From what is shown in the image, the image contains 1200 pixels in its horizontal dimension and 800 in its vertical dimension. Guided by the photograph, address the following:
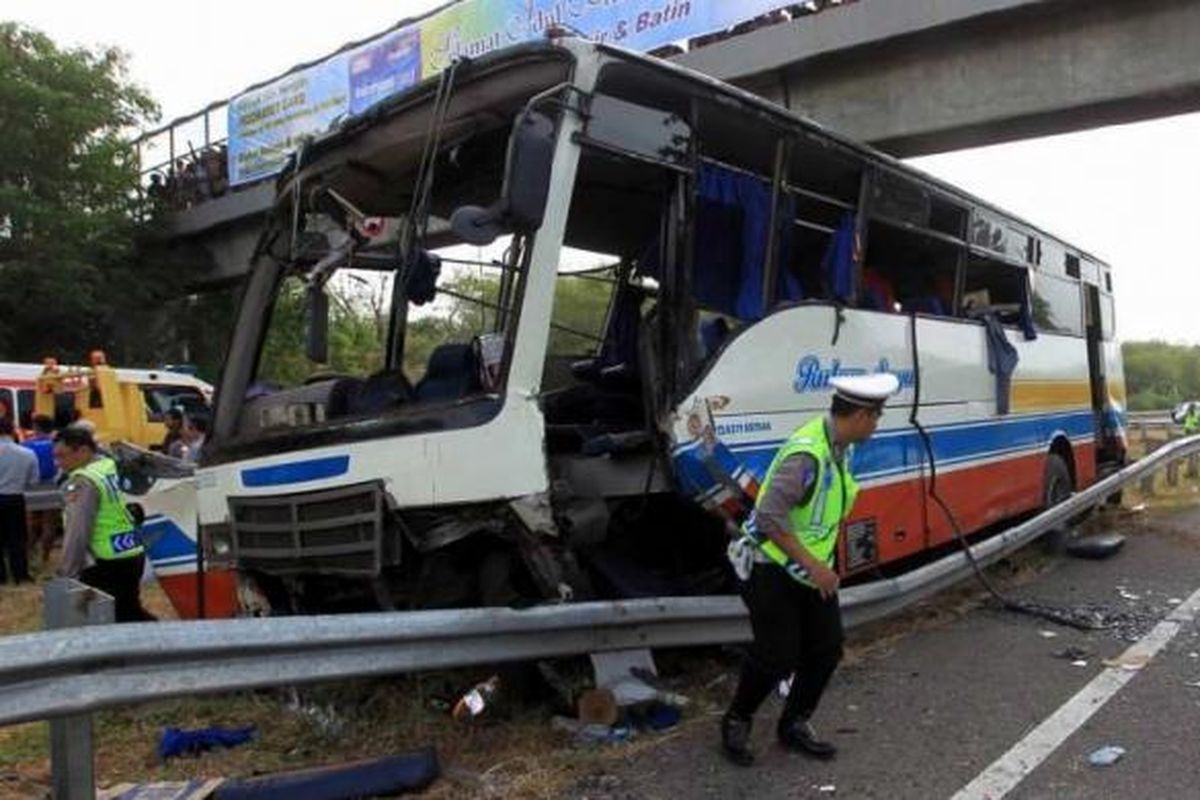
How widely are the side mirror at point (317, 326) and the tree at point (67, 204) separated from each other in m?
20.1

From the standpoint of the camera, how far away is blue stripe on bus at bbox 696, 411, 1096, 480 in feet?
19.3

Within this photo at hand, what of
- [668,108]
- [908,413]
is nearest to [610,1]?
[908,413]

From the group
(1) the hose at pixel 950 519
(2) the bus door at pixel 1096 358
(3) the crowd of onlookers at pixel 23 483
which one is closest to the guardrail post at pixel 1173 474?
(2) the bus door at pixel 1096 358

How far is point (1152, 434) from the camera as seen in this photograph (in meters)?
33.2

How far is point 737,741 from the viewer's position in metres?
4.75

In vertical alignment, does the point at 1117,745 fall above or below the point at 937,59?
below

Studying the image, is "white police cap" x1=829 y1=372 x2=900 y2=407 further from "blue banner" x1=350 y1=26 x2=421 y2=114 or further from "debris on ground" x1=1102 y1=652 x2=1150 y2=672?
"blue banner" x1=350 y1=26 x2=421 y2=114

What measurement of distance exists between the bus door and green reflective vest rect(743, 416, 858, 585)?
8.26 metres

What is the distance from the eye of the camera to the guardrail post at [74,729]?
11.7 ft

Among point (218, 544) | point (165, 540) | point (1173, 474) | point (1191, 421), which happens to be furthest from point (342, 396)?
point (1191, 421)

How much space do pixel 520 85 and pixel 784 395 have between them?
2086 millimetres

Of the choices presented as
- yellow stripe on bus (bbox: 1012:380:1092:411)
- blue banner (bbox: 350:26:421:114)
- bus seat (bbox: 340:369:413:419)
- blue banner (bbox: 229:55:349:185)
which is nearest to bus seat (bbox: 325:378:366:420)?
bus seat (bbox: 340:369:413:419)

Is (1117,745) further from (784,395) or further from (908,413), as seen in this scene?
(908,413)

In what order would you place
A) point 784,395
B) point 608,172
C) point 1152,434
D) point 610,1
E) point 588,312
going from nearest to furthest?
1. point 608,172
2. point 784,395
3. point 588,312
4. point 610,1
5. point 1152,434
